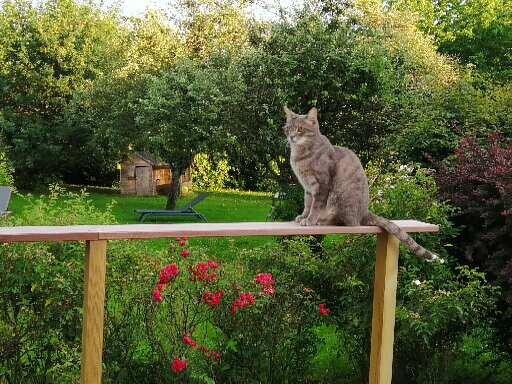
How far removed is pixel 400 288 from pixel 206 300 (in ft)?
4.71

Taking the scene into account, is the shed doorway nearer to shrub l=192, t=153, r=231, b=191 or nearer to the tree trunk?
shrub l=192, t=153, r=231, b=191

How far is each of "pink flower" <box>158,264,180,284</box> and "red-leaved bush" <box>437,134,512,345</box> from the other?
206cm

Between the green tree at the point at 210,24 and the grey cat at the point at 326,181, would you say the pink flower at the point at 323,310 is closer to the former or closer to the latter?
the grey cat at the point at 326,181

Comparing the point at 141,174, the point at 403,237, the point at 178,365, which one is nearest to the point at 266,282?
the point at 178,365

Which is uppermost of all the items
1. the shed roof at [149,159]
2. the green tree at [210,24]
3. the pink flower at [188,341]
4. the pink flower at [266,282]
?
the green tree at [210,24]

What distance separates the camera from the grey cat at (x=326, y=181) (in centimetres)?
332

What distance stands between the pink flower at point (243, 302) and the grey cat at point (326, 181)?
2.60 feet

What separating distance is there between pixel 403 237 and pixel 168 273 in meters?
1.37

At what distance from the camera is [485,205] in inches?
184

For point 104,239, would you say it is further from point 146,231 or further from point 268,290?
point 268,290

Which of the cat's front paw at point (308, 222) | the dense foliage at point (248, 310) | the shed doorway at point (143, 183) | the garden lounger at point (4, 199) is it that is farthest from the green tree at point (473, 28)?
the cat's front paw at point (308, 222)

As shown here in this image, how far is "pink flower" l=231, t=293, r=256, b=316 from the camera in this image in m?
4.02

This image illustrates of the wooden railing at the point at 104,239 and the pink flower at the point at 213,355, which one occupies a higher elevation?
the wooden railing at the point at 104,239

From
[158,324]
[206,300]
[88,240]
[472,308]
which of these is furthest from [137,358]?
[472,308]
